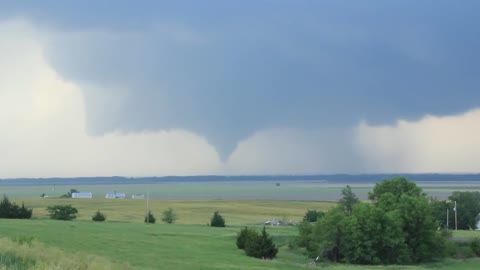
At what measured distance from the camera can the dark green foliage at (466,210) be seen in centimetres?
8462

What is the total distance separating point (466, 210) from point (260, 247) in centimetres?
5341

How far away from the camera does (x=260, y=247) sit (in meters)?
40.3

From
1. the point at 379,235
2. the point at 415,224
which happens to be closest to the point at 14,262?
the point at 379,235

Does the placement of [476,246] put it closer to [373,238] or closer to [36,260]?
[373,238]

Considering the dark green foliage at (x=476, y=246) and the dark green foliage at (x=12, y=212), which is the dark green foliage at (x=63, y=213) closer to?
the dark green foliage at (x=12, y=212)

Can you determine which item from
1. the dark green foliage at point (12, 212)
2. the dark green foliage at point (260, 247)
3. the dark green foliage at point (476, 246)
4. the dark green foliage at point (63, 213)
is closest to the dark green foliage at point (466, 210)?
the dark green foliage at point (476, 246)

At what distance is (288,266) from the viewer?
36000 mm

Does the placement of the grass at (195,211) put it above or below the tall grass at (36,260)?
below

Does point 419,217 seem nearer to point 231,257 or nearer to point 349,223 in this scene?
point 349,223

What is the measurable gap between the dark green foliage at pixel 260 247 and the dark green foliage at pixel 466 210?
163 feet

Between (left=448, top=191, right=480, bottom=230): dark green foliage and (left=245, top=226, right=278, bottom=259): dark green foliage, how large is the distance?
1952 inches

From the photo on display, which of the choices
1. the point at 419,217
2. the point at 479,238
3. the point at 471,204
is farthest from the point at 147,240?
the point at 471,204

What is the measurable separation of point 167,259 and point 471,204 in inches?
2589

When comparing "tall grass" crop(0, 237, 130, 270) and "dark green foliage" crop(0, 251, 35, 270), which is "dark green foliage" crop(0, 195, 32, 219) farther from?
"dark green foliage" crop(0, 251, 35, 270)
